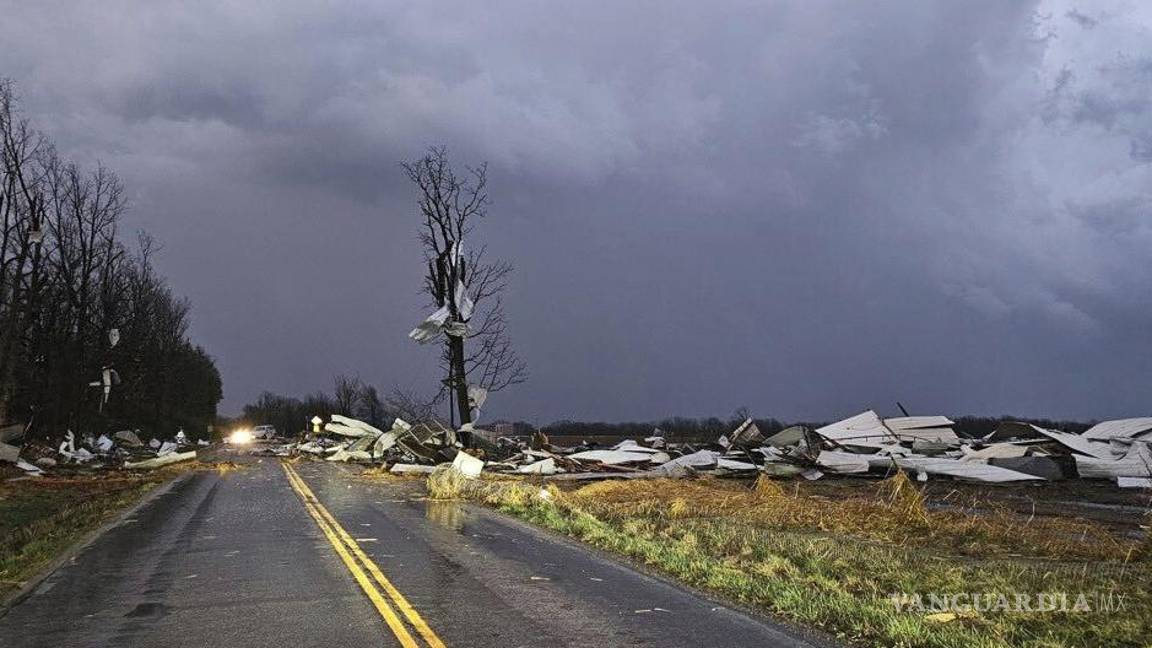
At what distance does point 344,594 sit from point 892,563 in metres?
6.48

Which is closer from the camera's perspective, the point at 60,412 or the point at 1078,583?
the point at 1078,583

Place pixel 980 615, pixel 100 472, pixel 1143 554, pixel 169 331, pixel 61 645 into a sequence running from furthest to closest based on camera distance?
pixel 169 331 → pixel 100 472 → pixel 1143 554 → pixel 980 615 → pixel 61 645

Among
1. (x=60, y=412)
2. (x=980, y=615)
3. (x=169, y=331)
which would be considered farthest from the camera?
(x=169, y=331)

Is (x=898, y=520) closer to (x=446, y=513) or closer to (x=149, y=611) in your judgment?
(x=446, y=513)

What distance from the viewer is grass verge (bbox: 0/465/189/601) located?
11797 mm

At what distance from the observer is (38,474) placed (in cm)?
2973

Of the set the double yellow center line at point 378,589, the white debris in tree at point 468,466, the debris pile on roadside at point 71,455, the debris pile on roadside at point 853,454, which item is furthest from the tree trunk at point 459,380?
the double yellow center line at point 378,589

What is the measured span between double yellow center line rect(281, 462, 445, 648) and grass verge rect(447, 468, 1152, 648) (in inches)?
133

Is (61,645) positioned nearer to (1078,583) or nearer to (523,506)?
(1078,583)

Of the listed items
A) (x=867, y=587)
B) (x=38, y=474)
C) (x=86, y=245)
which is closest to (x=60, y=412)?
(x=86, y=245)

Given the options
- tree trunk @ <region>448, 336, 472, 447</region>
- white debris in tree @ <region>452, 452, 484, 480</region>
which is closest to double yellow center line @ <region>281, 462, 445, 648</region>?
white debris in tree @ <region>452, 452, 484, 480</region>

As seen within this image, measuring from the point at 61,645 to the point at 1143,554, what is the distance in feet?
39.9

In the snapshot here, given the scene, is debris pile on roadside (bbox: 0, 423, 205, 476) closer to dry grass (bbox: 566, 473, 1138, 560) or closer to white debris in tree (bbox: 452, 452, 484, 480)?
white debris in tree (bbox: 452, 452, 484, 480)

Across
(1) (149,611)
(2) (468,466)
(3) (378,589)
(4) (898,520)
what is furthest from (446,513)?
(1) (149,611)
